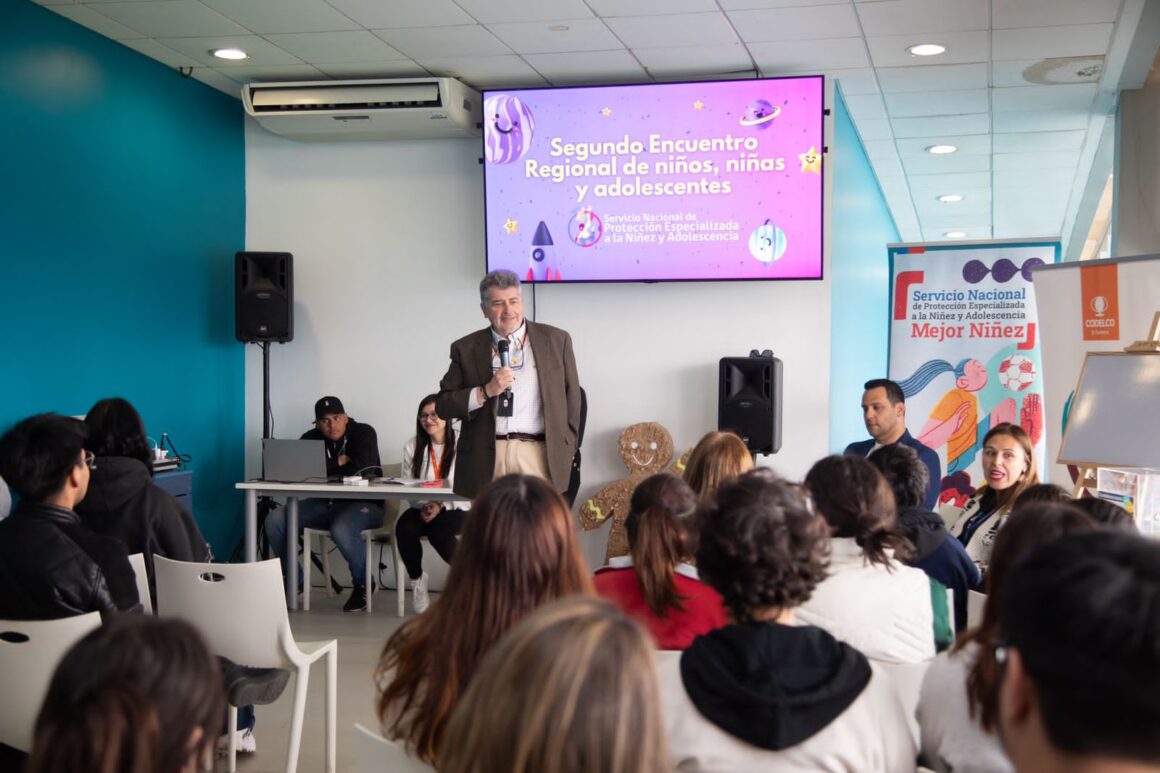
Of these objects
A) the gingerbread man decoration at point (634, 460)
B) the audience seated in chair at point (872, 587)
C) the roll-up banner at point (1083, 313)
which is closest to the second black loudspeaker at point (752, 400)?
the gingerbread man decoration at point (634, 460)

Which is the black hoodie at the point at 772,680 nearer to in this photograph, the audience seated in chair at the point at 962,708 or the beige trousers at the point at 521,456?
the audience seated in chair at the point at 962,708

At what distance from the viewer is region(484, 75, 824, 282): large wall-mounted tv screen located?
6.62m

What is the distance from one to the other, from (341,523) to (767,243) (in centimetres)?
306

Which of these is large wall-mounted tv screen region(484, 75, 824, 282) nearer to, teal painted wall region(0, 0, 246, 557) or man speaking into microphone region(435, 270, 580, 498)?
teal painted wall region(0, 0, 246, 557)

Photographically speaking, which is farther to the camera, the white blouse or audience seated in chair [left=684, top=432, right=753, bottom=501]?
the white blouse

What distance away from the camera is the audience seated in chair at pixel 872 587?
254 centimetres

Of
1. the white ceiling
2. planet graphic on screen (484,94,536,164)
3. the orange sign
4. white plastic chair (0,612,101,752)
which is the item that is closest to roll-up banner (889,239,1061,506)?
the white ceiling

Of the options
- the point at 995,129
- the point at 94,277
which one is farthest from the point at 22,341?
the point at 995,129

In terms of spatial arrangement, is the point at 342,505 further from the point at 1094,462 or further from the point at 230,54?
the point at 1094,462

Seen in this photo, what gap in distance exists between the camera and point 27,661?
2814 millimetres

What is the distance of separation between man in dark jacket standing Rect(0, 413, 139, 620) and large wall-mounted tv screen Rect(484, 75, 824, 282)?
14.0 feet

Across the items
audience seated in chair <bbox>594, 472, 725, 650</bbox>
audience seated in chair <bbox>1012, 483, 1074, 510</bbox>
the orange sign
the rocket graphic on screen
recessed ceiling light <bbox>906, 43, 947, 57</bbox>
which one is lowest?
audience seated in chair <bbox>594, 472, 725, 650</bbox>

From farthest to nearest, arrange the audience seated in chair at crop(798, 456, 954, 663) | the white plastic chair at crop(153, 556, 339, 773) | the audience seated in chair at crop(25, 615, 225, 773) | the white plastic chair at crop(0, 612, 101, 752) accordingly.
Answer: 1. the white plastic chair at crop(153, 556, 339, 773)
2. the white plastic chair at crop(0, 612, 101, 752)
3. the audience seated in chair at crop(798, 456, 954, 663)
4. the audience seated in chair at crop(25, 615, 225, 773)

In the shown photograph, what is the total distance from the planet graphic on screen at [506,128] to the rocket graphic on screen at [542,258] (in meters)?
0.47
